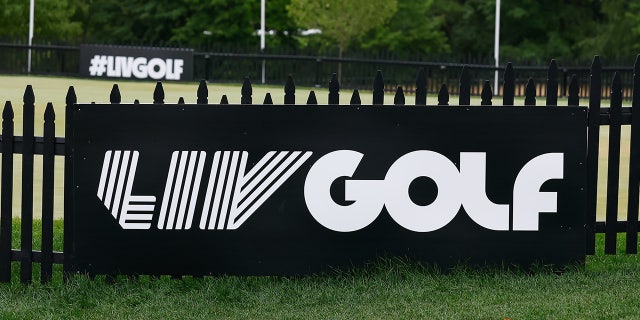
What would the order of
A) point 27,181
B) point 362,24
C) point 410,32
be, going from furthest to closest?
point 410,32 < point 362,24 < point 27,181

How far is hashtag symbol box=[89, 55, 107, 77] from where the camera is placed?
3747 centimetres

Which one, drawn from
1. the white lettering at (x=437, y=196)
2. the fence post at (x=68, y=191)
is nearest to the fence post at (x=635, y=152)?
the white lettering at (x=437, y=196)

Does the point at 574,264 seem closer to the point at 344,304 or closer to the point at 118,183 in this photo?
the point at 344,304

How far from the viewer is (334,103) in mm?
8273

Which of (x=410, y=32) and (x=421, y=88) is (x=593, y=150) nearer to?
(x=421, y=88)

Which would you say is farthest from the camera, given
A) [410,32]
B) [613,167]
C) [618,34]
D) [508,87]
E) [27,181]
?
[410,32]

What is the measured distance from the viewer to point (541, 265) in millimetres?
8320

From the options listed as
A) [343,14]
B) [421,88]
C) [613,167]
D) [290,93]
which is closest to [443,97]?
[421,88]

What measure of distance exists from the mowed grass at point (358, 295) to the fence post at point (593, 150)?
1.07 ft

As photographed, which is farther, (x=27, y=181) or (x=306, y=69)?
(x=306, y=69)

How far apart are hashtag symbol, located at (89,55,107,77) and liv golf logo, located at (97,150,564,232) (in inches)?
1184

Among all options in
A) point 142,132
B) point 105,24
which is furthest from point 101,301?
point 105,24

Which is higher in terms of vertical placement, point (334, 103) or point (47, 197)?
point (334, 103)

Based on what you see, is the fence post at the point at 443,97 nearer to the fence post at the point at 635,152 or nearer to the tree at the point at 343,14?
the fence post at the point at 635,152
